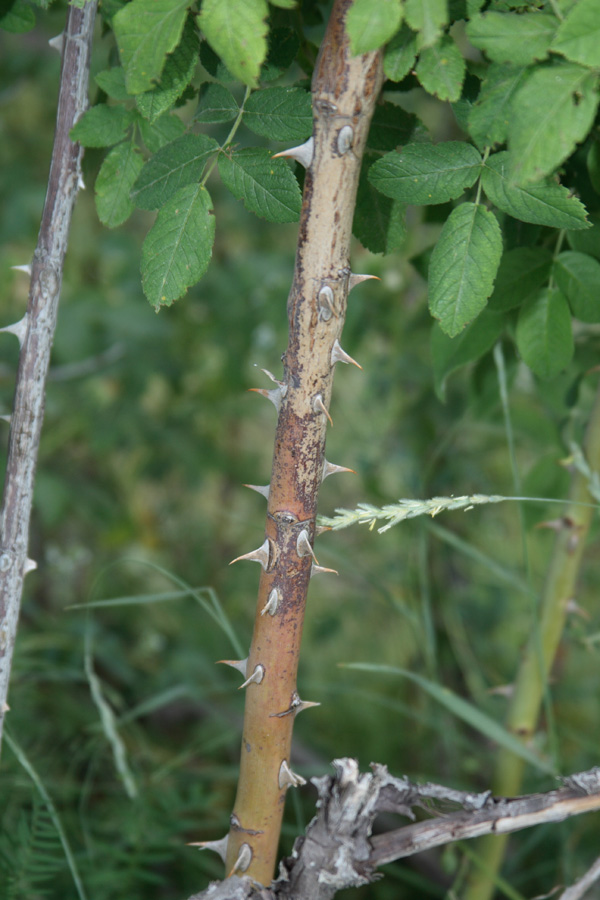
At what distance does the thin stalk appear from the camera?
814 millimetres

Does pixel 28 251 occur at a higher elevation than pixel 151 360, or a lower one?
higher

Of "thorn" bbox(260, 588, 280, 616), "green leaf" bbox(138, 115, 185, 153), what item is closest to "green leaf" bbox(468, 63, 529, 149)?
"green leaf" bbox(138, 115, 185, 153)

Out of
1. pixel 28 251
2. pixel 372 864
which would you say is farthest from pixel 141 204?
pixel 28 251

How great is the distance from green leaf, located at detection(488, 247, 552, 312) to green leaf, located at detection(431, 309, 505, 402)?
1.9 inches

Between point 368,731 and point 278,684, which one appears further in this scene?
point 368,731

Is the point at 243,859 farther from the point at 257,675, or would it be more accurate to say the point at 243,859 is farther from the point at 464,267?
the point at 464,267

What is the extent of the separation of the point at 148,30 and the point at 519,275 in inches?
14.4

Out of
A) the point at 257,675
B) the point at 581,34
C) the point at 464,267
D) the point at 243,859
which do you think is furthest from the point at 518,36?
the point at 243,859

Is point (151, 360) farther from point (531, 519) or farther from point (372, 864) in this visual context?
point (372, 864)

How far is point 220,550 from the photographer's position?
2168 millimetres

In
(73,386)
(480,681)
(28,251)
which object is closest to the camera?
(480,681)

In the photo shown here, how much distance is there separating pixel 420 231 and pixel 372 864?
155 centimetres

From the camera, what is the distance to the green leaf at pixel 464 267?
499 mm

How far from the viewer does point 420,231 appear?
5.82 ft
